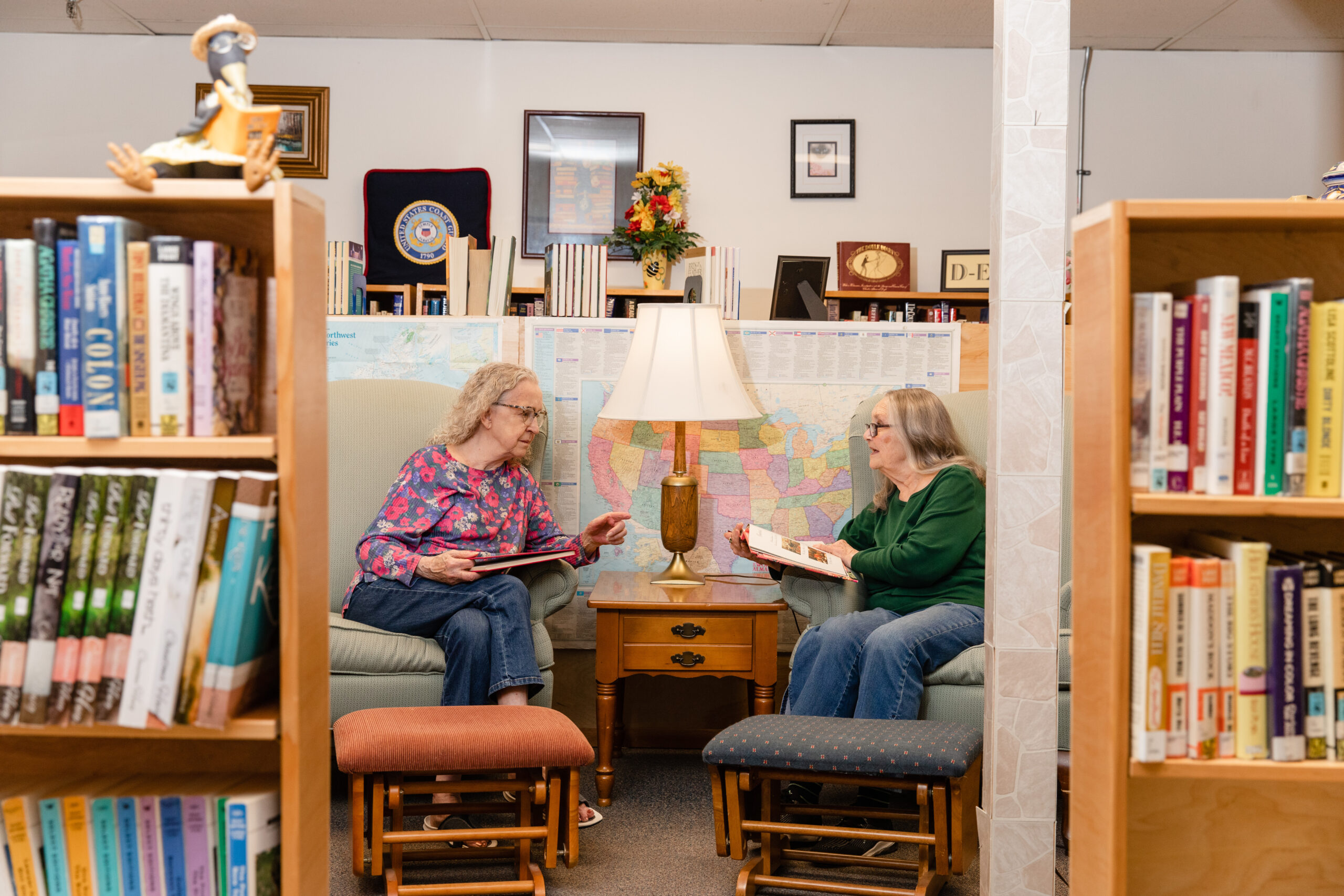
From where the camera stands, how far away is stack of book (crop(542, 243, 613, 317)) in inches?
125

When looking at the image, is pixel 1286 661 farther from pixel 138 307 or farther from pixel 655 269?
pixel 655 269

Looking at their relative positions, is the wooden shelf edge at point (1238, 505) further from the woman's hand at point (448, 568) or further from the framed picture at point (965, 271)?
the framed picture at point (965, 271)

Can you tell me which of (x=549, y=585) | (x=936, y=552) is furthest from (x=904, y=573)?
(x=549, y=585)

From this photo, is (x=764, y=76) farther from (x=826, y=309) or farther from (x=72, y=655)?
(x=72, y=655)

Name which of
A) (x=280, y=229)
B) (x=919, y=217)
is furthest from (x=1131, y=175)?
(x=280, y=229)

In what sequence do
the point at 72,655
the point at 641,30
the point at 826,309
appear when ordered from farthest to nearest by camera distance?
the point at 641,30 < the point at 826,309 < the point at 72,655

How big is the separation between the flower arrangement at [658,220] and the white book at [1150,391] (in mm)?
2431

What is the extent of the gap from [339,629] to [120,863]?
1145 millimetres

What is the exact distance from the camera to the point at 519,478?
9.00 ft

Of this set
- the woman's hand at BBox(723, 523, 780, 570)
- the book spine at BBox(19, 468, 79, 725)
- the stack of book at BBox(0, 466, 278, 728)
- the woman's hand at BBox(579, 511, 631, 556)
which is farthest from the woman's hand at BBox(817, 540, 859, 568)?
the book spine at BBox(19, 468, 79, 725)

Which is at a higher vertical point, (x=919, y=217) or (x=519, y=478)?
(x=919, y=217)

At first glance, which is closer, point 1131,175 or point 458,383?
point 458,383

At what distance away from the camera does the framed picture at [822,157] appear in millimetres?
3832

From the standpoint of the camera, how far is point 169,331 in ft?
3.68
